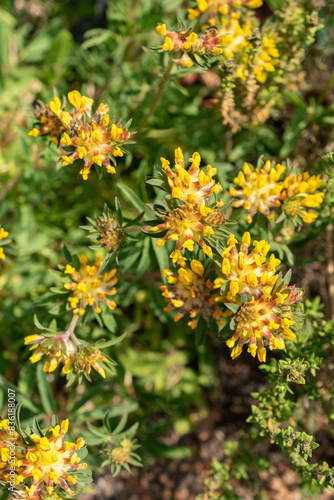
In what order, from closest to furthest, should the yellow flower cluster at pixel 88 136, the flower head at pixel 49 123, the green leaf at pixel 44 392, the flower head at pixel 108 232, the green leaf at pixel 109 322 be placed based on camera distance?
1. the yellow flower cluster at pixel 88 136
2. the flower head at pixel 108 232
3. the flower head at pixel 49 123
4. the green leaf at pixel 109 322
5. the green leaf at pixel 44 392

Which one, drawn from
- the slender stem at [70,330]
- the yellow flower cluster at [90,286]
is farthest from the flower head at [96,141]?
the slender stem at [70,330]

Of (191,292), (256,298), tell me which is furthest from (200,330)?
(256,298)

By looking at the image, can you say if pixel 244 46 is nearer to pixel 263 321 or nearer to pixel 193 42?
pixel 193 42

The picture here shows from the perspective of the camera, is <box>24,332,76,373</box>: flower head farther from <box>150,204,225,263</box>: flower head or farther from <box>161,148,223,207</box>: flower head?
<box>161,148,223,207</box>: flower head

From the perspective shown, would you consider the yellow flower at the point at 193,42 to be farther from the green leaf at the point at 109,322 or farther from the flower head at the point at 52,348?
the flower head at the point at 52,348

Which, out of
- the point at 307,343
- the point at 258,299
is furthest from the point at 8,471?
the point at 307,343
